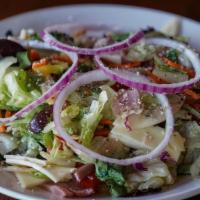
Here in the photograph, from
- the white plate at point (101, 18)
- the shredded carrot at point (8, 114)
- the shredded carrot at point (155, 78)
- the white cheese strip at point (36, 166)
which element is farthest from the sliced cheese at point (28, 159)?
the white plate at point (101, 18)

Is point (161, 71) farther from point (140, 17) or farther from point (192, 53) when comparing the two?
point (140, 17)

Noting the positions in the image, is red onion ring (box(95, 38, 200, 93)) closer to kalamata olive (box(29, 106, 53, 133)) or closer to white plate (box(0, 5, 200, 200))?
kalamata olive (box(29, 106, 53, 133))

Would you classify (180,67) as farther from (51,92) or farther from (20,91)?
(20,91)

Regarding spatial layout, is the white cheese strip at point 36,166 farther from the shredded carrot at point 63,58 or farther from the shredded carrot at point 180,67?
the shredded carrot at point 180,67

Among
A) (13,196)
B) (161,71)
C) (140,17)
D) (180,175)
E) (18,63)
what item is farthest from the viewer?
(140,17)

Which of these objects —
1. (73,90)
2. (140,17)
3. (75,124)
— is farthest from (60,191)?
(140,17)

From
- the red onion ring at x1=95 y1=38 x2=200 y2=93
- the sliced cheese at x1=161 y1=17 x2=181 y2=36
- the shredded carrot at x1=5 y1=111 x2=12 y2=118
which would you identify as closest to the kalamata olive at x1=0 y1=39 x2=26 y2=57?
the shredded carrot at x1=5 y1=111 x2=12 y2=118
